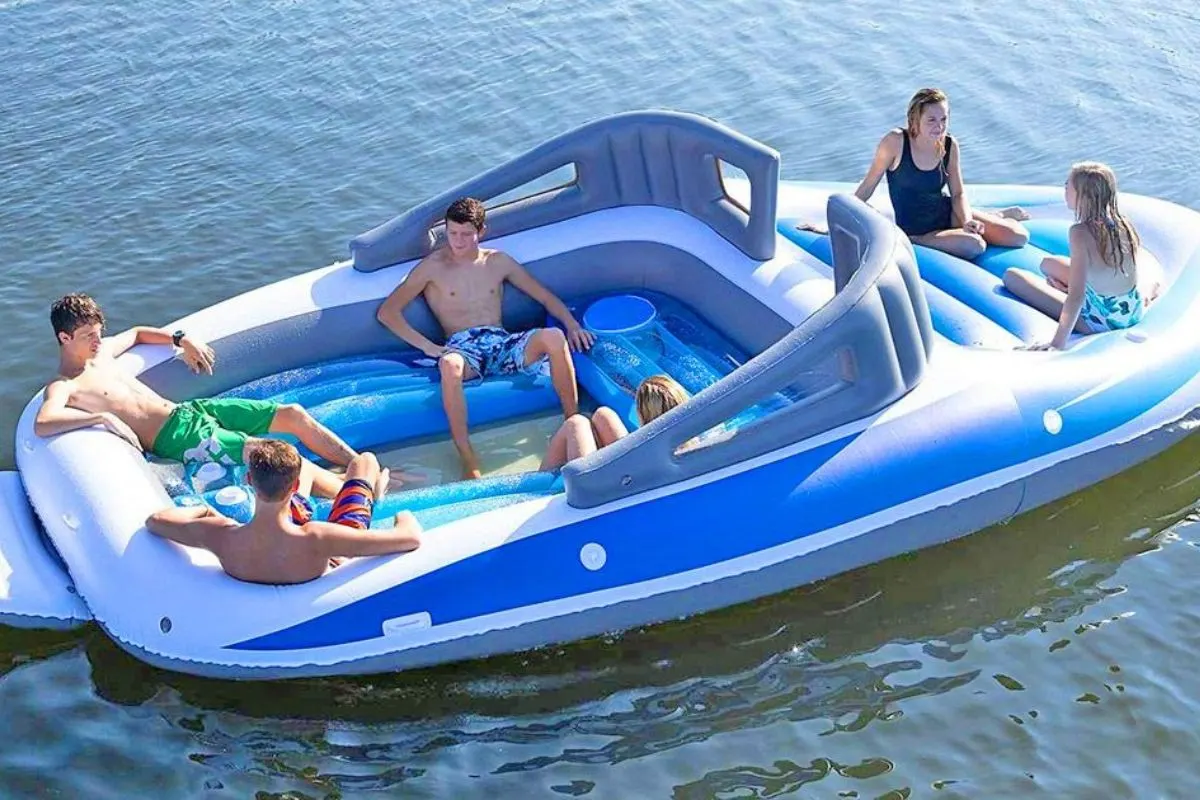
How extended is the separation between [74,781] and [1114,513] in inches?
153

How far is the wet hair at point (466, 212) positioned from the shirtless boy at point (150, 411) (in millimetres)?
1018

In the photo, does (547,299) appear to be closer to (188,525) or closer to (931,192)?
(931,192)

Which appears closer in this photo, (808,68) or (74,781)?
(74,781)

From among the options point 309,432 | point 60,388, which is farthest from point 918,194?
point 60,388

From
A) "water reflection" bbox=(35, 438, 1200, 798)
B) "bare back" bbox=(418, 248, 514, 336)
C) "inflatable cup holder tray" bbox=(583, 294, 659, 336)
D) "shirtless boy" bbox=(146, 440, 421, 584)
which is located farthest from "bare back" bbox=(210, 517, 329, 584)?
"inflatable cup holder tray" bbox=(583, 294, 659, 336)

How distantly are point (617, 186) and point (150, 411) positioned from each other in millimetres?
2308

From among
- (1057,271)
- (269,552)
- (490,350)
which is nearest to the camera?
(269,552)

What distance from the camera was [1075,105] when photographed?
30.0ft

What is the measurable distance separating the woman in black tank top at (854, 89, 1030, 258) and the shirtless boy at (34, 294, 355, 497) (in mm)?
2668

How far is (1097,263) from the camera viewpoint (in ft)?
19.1

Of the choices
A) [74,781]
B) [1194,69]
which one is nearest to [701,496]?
[74,781]

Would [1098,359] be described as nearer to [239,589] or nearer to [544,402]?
[544,402]

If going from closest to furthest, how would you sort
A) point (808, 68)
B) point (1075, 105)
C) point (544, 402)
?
point (544, 402) → point (1075, 105) → point (808, 68)

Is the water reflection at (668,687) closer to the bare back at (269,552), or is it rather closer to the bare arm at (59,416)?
the bare back at (269,552)
